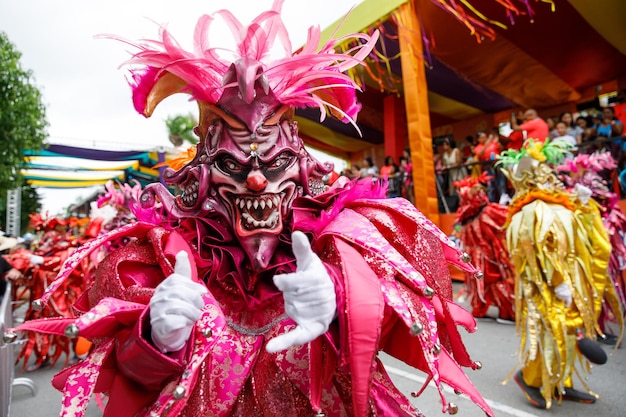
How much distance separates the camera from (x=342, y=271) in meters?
1.02

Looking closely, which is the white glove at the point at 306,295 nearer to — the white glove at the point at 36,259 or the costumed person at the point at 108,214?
the costumed person at the point at 108,214

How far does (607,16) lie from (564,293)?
625 cm

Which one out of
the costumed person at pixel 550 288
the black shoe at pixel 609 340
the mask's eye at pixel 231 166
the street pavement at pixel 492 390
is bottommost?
the street pavement at pixel 492 390

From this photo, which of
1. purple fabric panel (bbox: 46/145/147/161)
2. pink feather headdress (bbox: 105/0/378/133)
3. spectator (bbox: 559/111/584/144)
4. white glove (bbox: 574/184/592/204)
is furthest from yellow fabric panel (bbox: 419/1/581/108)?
purple fabric panel (bbox: 46/145/147/161)

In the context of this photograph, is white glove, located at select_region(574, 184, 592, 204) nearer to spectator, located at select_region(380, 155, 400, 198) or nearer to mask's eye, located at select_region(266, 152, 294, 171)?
mask's eye, located at select_region(266, 152, 294, 171)

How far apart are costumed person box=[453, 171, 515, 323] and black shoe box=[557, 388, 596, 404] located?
2217mm

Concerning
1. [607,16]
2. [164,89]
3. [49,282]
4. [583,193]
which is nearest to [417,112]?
[583,193]

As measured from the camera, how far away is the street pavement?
3.05m

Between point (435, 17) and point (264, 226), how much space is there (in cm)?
690

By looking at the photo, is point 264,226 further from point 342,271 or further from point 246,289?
point 342,271

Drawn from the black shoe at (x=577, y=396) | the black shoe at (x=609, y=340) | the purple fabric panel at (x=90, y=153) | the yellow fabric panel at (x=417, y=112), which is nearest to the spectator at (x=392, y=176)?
the yellow fabric panel at (x=417, y=112)

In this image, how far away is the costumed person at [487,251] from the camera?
5.48 metres

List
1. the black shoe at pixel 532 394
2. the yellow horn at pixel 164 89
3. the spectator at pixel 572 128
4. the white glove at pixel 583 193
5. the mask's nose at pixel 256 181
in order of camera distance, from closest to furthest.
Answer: the mask's nose at pixel 256 181 → the yellow horn at pixel 164 89 → the black shoe at pixel 532 394 → the white glove at pixel 583 193 → the spectator at pixel 572 128

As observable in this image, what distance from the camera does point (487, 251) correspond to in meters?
5.63
